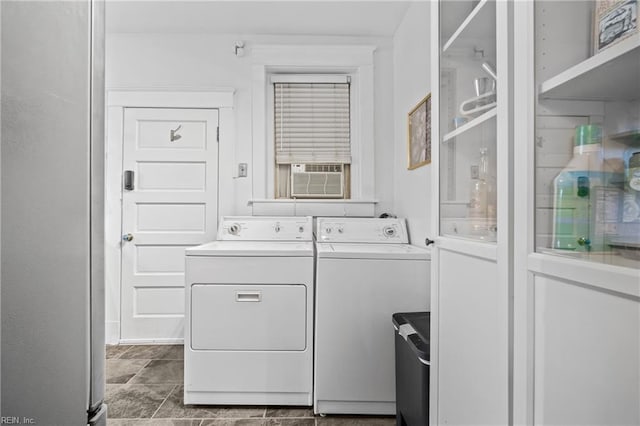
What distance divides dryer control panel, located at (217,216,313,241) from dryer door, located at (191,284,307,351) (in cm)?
68

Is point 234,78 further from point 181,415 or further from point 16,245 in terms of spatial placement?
point 16,245

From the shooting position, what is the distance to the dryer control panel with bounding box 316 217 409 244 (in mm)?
2430

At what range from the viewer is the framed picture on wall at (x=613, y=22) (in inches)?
23.0

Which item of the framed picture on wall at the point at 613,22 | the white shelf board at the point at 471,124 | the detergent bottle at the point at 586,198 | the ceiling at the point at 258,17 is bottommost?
the detergent bottle at the point at 586,198

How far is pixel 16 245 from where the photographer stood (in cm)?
37

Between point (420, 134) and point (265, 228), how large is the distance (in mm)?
1266

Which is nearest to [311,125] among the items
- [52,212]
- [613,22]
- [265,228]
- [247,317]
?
[265,228]

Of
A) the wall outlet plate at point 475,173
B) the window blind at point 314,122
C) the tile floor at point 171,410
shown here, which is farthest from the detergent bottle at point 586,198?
the window blind at point 314,122

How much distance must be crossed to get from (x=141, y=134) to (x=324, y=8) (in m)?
1.74

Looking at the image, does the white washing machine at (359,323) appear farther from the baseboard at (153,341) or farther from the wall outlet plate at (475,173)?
the baseboard at (153,341)

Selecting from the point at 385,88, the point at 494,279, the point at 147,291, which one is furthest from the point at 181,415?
the point at 385,88

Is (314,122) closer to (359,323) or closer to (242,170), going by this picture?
(242,170)

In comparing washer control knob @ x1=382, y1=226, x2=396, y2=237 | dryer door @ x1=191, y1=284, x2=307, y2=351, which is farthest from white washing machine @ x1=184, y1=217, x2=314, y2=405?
washer control knob @ x1=382, y1=226, x2=396, y2=237

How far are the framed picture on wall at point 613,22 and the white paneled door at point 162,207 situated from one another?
2.54m
